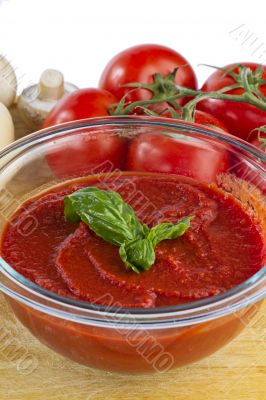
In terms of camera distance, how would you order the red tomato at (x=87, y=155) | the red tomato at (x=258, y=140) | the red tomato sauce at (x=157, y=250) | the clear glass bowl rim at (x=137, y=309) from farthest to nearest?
the red tomato at (x=258, y=140)
the red tomato at (x=87, y=155)
the red tomato sauce at (x=157, y=250)
the clear glass bowl rim at (x=137, y=309)

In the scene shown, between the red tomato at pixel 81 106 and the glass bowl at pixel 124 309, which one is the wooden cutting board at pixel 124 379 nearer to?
the glass bowl at pixel 124 309

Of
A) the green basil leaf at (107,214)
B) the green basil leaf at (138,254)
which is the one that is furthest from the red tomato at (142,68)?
the green basil leaf at (138,254)

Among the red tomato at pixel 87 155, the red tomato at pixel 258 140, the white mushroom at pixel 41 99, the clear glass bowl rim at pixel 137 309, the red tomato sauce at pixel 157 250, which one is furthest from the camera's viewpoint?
the white mushroom at pixel 41 99

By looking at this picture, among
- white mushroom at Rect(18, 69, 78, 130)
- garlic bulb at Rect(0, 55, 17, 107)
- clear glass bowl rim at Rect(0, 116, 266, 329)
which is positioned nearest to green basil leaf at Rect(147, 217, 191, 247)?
clear glass bowl rim at Rect(0, 116, 266, 329)

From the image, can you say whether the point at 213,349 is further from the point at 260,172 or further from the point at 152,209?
the point at 260,172

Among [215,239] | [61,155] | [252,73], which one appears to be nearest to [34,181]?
[61,155]

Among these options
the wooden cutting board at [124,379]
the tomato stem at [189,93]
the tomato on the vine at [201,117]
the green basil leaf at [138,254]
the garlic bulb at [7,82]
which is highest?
the garlic bulb at [7,82]

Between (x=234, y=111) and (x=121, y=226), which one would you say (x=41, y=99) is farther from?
(x=121, y=226)
